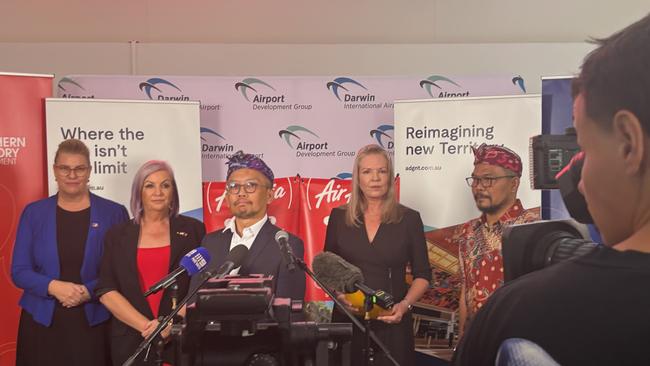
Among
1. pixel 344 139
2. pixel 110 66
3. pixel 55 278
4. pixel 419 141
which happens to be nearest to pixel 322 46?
pixel 344 139

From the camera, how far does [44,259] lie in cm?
405

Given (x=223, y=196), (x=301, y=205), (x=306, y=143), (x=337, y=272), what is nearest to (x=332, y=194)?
(x=301, y=205)

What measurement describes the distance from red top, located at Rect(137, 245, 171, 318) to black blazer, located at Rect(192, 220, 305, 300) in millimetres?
278

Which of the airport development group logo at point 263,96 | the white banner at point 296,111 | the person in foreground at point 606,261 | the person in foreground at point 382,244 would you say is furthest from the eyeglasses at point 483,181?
the person in foreground at point 606,261

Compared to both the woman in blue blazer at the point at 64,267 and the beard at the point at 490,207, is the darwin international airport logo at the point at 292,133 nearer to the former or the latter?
the woman in blue blazer at the point at 64,267

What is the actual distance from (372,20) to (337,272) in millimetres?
3087

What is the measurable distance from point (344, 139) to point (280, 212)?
78 cm

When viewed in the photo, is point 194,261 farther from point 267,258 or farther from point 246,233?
point 246,233

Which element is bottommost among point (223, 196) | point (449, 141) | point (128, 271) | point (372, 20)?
point (128, 271)

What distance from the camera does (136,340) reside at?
13.0ft

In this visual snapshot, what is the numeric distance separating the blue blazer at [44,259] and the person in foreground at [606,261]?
3.76m

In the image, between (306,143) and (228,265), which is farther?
(306,143)

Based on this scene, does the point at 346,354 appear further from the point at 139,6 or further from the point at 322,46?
the point at 139,6

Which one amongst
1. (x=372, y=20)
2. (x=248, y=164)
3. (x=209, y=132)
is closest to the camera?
(x=248, y=164)
